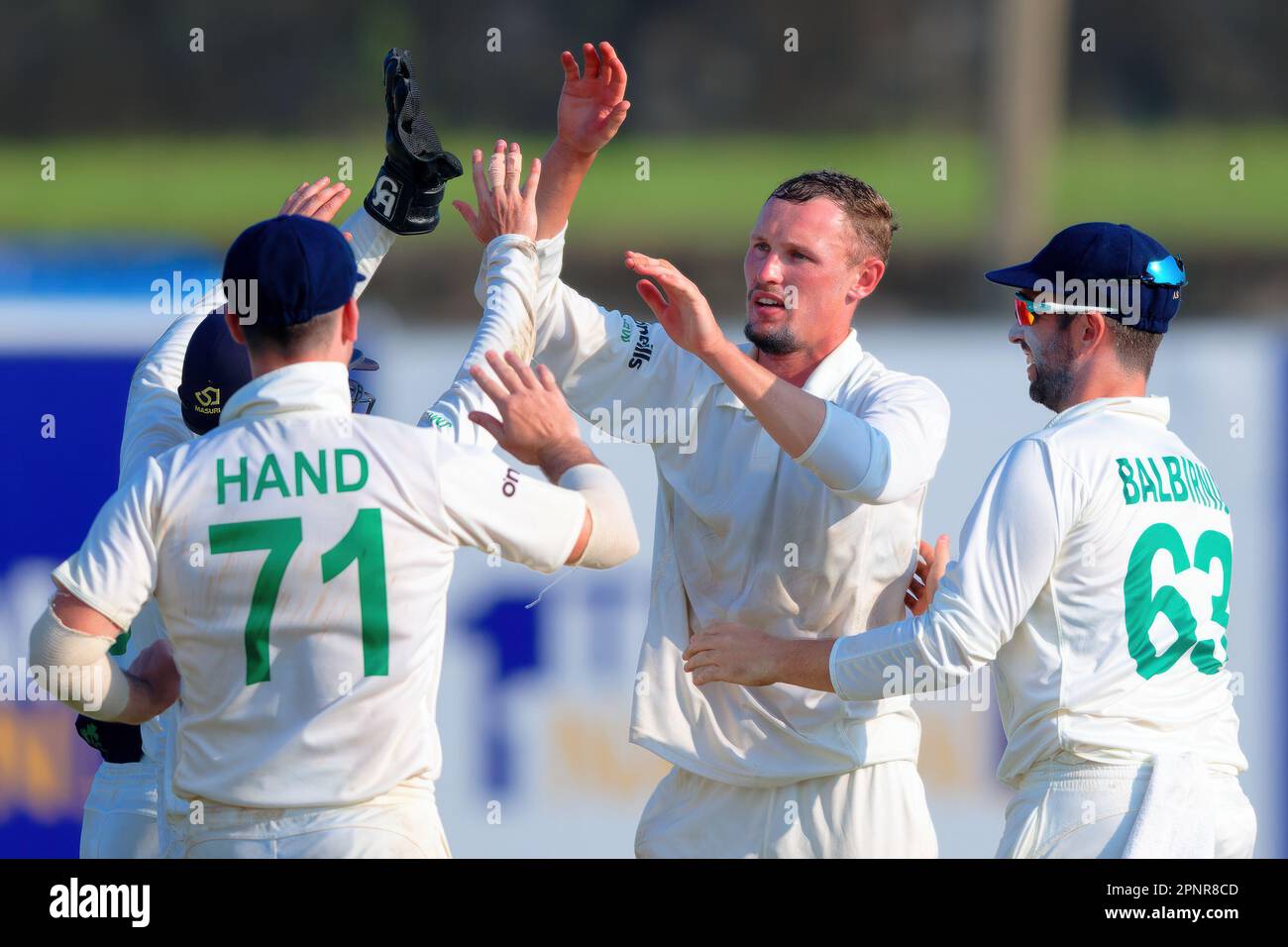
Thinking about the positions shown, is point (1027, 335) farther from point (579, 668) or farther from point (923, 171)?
point (923, 171)

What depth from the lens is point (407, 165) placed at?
14.5ft

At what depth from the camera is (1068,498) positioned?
12.9 feet

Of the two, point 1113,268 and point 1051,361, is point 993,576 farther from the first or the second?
point 1113,268

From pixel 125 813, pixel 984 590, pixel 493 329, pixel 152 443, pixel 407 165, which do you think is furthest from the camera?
pixel 125 813

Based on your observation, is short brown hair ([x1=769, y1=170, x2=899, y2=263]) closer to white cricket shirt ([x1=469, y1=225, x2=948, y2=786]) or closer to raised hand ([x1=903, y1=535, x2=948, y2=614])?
white cricket shirt ([x1=469, y1=225, x2=948, y2=786])

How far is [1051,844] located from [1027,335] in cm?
121

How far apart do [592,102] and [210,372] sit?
4.00 feet

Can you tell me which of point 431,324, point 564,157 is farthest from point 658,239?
point 564,157

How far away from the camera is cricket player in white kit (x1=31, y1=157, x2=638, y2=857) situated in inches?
135

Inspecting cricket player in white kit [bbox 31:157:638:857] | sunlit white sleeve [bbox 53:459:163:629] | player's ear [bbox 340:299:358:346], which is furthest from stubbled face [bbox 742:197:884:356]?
sunlit white sleeve [bbox 53:459:163:629]

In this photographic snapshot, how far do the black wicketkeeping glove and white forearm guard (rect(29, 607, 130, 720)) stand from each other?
146 cm

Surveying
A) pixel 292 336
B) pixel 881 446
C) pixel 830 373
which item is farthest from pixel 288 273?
pixel 830 373

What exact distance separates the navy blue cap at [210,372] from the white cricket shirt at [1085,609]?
5.17ft

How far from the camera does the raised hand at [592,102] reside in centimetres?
Answer: 454
